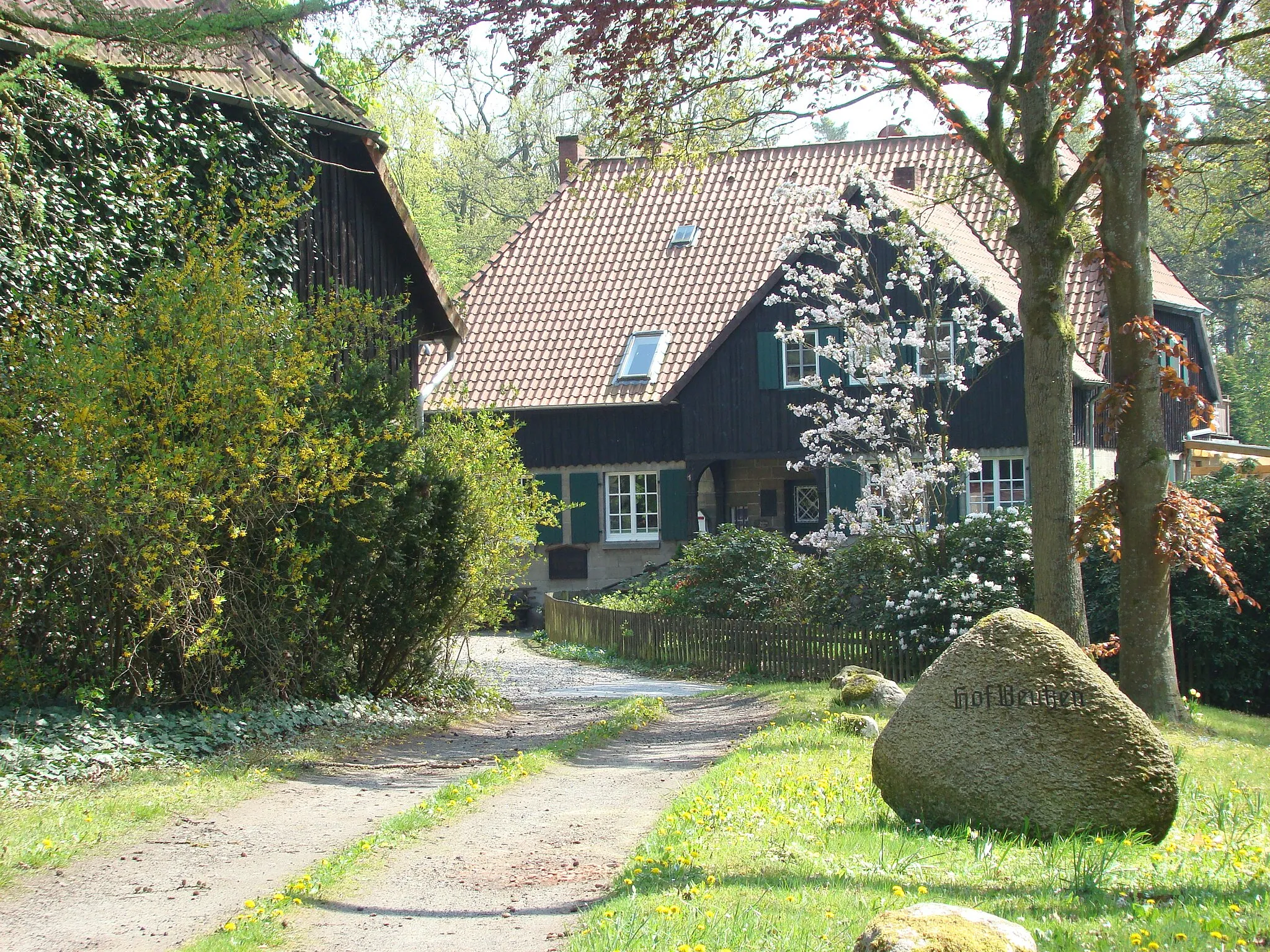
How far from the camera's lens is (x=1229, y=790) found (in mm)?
9383

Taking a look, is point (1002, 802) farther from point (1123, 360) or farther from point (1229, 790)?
point (1123, 360)

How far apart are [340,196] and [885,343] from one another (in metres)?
9.52

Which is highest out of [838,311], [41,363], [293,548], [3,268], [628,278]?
[628,278]

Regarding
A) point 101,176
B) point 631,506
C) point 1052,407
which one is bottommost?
point 631,506

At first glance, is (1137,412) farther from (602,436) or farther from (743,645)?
(602,436)

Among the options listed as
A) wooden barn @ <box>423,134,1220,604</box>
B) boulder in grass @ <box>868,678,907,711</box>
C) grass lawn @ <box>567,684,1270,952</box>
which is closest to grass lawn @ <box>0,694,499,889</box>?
grass lawn @ <box>567,684,1270,952</box>

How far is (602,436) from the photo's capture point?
3088 centimetres

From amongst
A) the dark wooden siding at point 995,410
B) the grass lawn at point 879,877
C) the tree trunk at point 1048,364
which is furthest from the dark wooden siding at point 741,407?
the grass lawn at point 879,877

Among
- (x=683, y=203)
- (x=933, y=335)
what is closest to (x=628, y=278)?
(x=683, y=203)

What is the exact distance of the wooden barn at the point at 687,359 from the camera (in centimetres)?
2808

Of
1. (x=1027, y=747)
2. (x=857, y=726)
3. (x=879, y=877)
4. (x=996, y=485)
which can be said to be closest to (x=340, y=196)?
(x=857, y=726)

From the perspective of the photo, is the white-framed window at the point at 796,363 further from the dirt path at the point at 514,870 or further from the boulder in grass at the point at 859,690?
the dirt path at the point at 514,870

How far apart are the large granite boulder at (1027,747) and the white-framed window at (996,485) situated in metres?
20.2

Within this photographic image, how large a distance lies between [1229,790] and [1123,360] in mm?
4856
